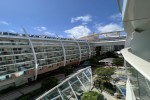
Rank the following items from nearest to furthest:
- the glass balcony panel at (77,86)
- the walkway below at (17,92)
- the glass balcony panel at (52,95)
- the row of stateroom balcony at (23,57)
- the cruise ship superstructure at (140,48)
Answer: the cruise ship superstructure at (140,48) → the glass balcony panel at (52,95) → the glass balcony panel at (77,86) → the walkway below at (17,92) → the row of stateroom balcony at (23,57)

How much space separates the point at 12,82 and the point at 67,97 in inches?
661

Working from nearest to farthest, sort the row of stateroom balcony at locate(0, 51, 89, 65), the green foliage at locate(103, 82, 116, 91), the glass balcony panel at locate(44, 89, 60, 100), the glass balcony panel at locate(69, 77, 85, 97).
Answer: the glass balcony panel at locate(44, 89, 60, 100)
the glass balcony panel at locate(69, 77, 85, 97)
the row of stateroom balcony at locate(0, 51, 89, 65)
the green foliage at locate(103, 82, 116, 91)

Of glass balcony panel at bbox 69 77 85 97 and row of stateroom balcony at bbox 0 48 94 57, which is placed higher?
row of stateroom balcony at bbox 0 48 94 57

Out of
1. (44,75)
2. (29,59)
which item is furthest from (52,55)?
(29,59)

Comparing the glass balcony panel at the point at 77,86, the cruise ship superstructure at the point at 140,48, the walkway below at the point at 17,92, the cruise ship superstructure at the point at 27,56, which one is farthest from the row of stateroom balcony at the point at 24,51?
the cruise ship superstructure at the point at 140,48

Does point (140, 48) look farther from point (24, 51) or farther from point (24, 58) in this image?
point (24, 51)

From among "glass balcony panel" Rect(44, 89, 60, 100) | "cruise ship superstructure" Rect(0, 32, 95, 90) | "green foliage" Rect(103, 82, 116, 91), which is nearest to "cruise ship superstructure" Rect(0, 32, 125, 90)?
"cruise ship superstructure" Rect(0, 32, 95, 90)

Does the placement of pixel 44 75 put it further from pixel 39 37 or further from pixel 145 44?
pixel 145 44

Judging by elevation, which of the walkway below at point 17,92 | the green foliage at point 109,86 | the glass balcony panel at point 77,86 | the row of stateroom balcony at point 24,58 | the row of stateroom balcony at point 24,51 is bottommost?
the walkway below at point 17,92

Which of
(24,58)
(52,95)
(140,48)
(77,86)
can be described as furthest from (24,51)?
(140,48)

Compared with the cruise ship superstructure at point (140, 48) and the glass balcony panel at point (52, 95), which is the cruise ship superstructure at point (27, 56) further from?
the cruise ship superstructure at point (140, 48)

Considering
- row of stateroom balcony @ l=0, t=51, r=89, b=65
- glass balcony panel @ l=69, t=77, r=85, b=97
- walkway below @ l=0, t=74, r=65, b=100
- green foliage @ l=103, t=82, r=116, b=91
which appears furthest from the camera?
green foliage @ l=103, t=82, r=116, b=91

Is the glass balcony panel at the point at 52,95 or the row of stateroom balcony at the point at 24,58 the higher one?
the row of stateroom balcony at the point at 24,58

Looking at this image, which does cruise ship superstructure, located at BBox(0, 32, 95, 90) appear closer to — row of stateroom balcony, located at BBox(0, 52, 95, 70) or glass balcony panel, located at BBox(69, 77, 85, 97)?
row of stateroom balcony, located at BBox(0, 52, 95, 70)
